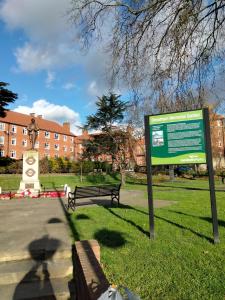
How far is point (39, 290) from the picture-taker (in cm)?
463

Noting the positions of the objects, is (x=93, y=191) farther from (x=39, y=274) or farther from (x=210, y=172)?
(x=39, y=274)

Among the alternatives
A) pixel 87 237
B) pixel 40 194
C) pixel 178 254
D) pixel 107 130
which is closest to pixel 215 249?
pixel 178 254

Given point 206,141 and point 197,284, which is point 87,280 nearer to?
point 197,284

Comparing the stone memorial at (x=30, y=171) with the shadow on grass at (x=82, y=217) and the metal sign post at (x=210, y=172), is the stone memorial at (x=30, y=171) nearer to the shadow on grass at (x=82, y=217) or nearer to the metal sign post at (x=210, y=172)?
the shadow on grass at (x=82, y=217)

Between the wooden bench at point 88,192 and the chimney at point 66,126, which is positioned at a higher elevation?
the chimney at point 66,126

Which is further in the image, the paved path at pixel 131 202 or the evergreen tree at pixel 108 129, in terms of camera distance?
the evergreen tree at pixel 108 129

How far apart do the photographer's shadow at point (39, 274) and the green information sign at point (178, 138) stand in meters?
3.00

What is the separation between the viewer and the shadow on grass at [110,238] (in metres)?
6.20

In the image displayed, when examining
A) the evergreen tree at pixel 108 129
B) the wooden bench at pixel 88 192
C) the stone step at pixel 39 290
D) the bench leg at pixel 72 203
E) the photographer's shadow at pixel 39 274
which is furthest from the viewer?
the evergreen tree at pixel 108 129

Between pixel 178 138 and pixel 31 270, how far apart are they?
409 cm

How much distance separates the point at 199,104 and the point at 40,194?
12.0m

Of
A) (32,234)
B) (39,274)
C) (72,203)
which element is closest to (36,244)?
(32,234)

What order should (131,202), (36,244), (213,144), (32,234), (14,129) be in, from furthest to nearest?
1. (14,129)
2. (213,144)
3. (131,202)
4. (32,234)
5. (36,244)

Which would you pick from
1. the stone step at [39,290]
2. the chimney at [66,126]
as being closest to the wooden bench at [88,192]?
the stone step at [39,290]
